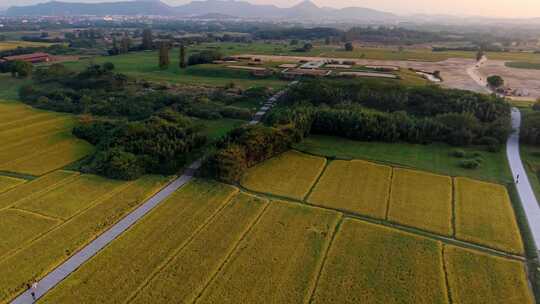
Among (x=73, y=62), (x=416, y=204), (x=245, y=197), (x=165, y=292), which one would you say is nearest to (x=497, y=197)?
A: (x=416, y=204)

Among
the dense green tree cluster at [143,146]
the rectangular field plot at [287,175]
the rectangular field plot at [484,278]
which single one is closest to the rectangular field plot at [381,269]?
the rectangular field plot at [484,278]

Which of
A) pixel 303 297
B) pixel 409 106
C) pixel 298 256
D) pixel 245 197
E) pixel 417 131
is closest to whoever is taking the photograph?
pixel 303 297

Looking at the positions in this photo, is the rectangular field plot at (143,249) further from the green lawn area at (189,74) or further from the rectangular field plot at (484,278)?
the green lawn area at (189,74)

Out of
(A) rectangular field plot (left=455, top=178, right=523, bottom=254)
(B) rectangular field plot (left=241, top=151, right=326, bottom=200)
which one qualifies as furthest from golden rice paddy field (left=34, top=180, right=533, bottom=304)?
(B) rectangular field plot (left=241, top=151, right=326, bottom=200)

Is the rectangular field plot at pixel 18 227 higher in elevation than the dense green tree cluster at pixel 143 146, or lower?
lower

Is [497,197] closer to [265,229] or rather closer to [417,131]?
[417,131]

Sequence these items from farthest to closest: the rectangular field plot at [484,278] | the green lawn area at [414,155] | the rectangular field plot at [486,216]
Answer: the green lawn area at [414,155] < the rectangular field plot at [486,216] < the rectangular field plot at [484,278]
